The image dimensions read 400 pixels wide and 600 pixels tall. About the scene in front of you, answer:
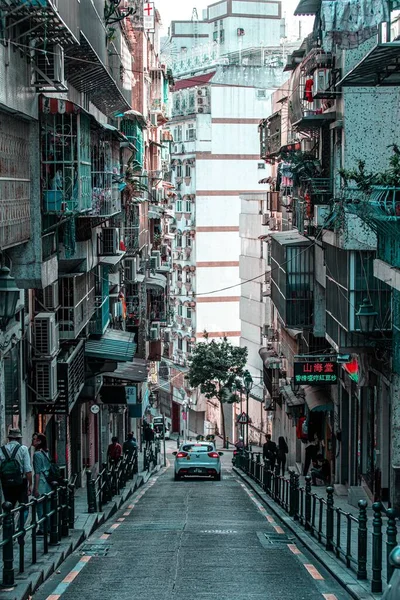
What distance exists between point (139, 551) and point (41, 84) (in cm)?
695

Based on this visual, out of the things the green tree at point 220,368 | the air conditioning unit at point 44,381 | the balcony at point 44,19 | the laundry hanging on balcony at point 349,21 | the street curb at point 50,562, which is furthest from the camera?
the green tree at point 220,368

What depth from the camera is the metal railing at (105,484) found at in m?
19.7

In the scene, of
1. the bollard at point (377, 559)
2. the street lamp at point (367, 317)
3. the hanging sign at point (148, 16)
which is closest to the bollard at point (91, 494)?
the street lamp at point (367, 317)

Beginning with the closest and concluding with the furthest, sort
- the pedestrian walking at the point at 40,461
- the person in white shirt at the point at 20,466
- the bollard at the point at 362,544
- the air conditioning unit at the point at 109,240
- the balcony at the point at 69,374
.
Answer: the bollard at the point at 362,544 < the person in white shirt at the point at 20,466 < the pedestrian walking at the point at 40,461 < the balcony at the point at 69,374 < the air conditioning unit at the point at 109,240

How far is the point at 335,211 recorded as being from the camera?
81.4ft

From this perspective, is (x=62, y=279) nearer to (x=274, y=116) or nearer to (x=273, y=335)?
(x=274, y=116)

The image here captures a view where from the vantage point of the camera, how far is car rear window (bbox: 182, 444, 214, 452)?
34406 mm

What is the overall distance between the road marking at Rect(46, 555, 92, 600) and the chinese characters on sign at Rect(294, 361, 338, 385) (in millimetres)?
14784

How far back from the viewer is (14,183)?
53.8ft

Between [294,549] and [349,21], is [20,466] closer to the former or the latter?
[294,549]

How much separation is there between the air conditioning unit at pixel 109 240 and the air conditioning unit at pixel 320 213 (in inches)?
252

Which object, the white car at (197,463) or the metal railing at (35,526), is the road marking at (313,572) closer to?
the metal railing at (35,526)

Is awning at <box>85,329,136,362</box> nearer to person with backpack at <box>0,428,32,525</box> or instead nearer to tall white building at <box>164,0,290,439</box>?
person with backpack at <box>0,428,32,525</box>

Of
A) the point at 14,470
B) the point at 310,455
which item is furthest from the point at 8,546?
the point at 310,455
